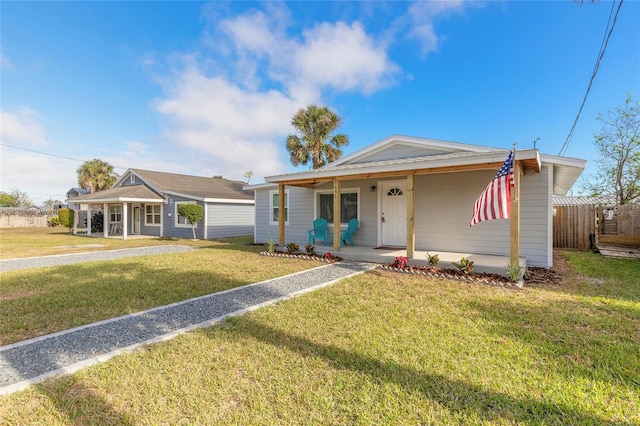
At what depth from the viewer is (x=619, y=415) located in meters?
1.96

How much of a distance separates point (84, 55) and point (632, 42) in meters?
20.1

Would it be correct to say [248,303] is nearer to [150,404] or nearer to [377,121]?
[150,404]

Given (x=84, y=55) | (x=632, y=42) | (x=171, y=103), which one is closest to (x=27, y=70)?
(x=84, y=55)

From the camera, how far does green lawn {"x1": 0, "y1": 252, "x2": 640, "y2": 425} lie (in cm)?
200

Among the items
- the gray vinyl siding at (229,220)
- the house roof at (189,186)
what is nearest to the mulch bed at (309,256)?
the gray vinyl siding at (229,220)

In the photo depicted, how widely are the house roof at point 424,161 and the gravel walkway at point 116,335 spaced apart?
3776mm

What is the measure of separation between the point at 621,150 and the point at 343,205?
16153 mm

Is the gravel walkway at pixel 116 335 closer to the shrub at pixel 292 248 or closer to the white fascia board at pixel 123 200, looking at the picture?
the shrub at pixel 292 248

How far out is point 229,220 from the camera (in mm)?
16469

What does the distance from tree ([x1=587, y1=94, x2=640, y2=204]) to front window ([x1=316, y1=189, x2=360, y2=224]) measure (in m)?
15.2

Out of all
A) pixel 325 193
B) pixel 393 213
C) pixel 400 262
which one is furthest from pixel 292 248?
pixel 400 262

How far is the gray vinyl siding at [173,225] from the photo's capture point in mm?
15352

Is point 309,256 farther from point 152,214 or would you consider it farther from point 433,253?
point 152,214

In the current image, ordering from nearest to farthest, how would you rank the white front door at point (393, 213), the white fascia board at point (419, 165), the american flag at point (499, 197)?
the american flag at point (499, 197) < the white fascia board at point (419, 165) < the white front door at point (393, 213)
